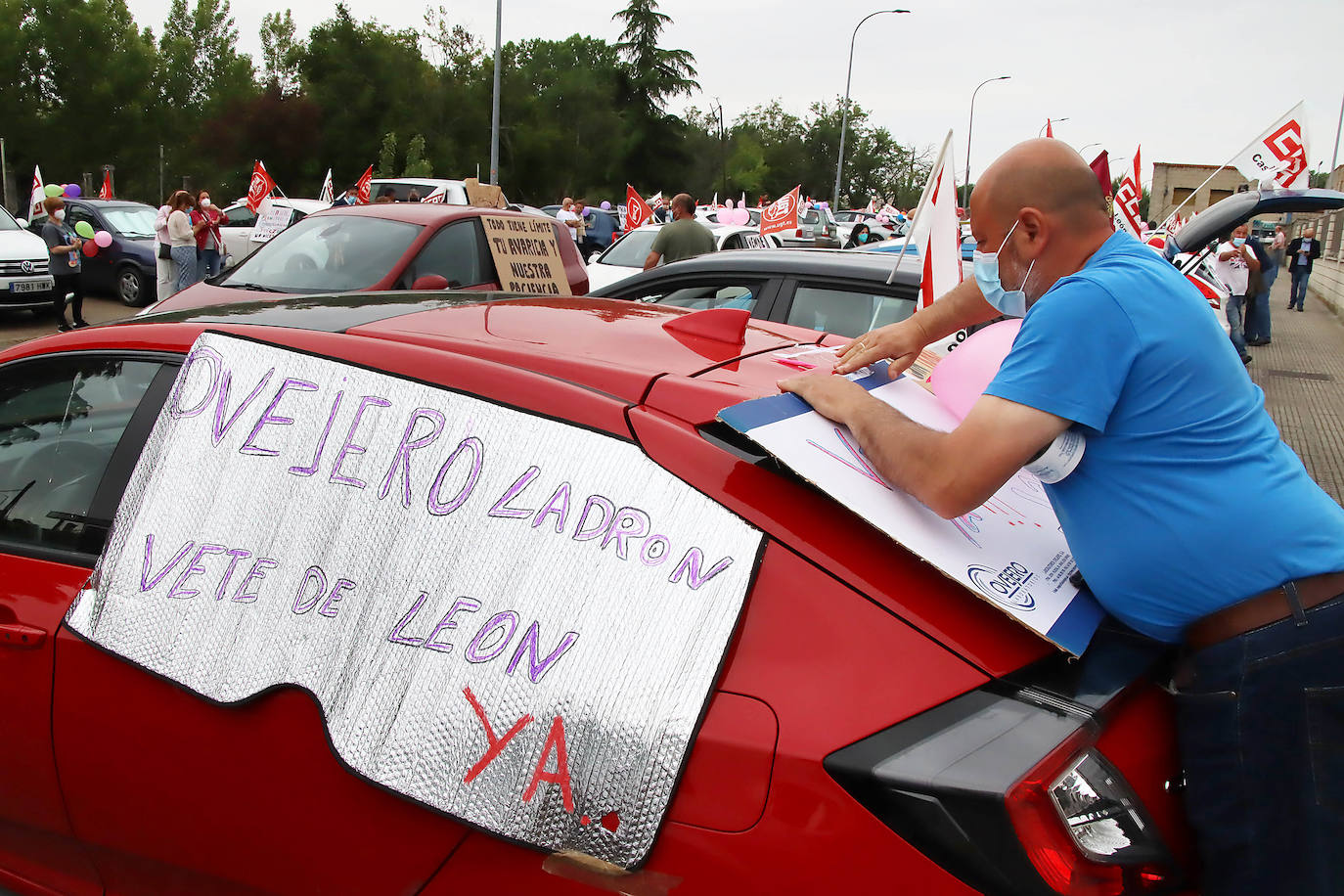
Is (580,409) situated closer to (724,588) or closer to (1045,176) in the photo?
(724,588)

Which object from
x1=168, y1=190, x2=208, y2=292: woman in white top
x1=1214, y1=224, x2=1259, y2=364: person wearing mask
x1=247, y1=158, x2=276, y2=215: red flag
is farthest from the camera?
x1=247, y1=158, x2=276, y2=215: red flag

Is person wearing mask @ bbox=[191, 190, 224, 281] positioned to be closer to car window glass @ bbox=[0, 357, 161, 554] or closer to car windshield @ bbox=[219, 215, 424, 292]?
car windshield @ bbox=[219, 215, 424, 292]

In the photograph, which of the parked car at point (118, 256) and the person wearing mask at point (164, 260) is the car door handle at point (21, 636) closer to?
the person wearing mask at point (164, 260)

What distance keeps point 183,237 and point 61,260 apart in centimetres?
147

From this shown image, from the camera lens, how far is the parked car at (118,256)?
14797 mm

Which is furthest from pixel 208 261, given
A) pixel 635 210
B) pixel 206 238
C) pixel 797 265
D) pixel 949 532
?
pixel 949 532

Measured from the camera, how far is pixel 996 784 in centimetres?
129

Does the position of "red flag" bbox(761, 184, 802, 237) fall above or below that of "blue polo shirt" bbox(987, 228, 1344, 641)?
above

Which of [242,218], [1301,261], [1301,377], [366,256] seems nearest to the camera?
[366,256]

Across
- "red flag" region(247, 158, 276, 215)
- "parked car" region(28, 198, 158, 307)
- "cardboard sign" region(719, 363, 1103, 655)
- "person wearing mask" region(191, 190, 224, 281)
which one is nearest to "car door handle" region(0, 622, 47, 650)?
"cardboard sign" region(719, 363, 1103, 655)

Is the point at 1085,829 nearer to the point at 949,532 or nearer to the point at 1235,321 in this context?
the point at 949,532

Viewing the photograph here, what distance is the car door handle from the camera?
2.00 m

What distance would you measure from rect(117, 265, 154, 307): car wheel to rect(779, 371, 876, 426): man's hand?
15.7 metres

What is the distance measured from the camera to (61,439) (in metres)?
2.42
